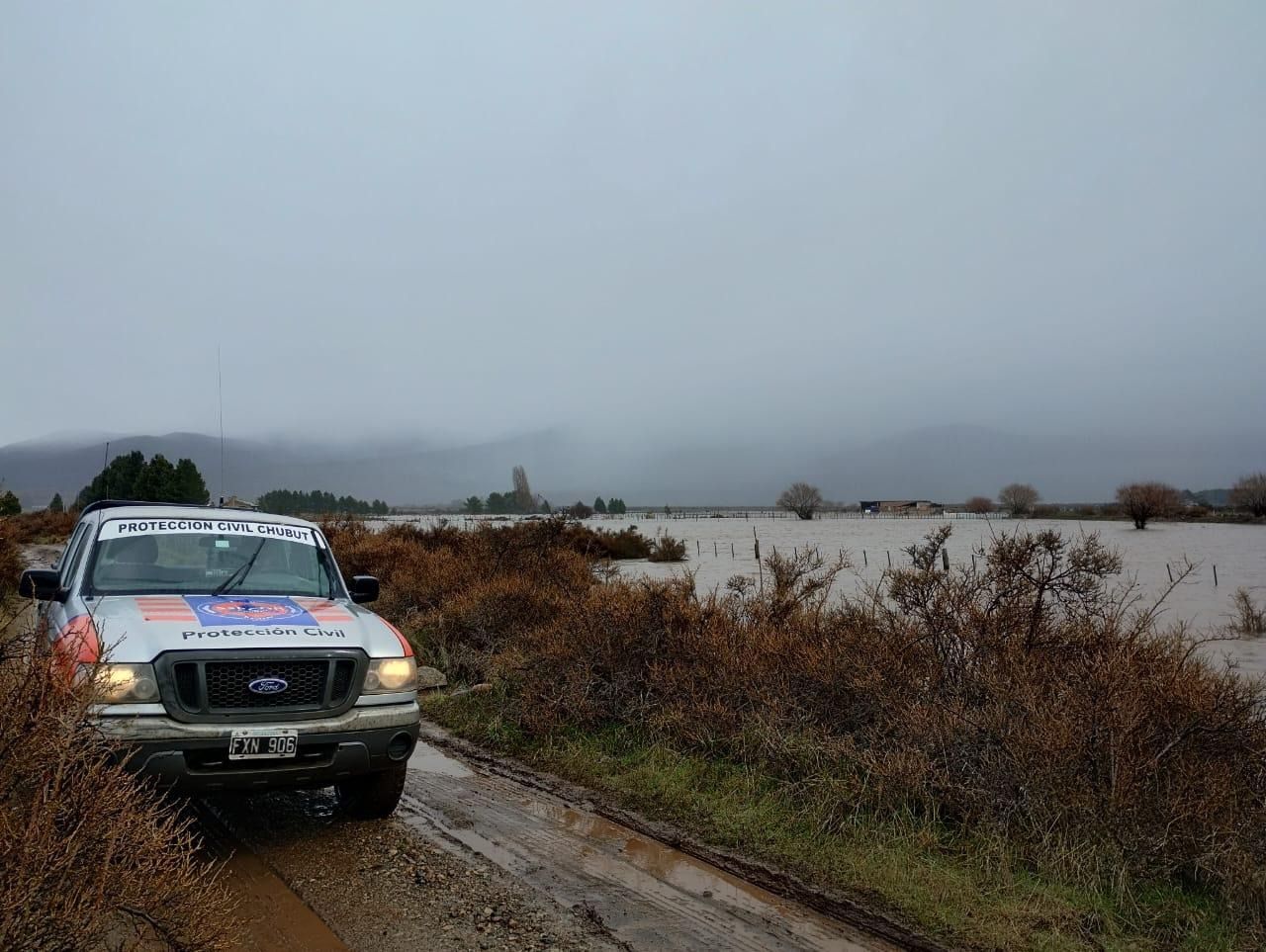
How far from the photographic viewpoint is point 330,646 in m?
4.44

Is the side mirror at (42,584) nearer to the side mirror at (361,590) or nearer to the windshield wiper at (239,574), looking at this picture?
the windshield wiper at (239,574)

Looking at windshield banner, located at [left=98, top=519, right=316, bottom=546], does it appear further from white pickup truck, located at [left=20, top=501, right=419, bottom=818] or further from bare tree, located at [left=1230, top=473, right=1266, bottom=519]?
bare tree, located at [left=1230, top=473, right=1266, bottom=519]

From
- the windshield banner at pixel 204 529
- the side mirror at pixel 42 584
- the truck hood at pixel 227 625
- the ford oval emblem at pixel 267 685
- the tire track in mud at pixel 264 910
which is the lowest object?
the tire track in mud at pixel 264 910

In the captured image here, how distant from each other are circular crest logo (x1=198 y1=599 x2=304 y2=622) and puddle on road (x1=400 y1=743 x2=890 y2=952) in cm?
154

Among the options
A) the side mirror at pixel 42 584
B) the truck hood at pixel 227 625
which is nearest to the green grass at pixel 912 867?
the truck hood at pixel 227 625

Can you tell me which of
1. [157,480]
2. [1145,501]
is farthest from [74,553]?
[1145,501]

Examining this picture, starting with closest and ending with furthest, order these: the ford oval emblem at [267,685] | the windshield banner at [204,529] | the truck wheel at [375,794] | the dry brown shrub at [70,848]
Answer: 1. the dry brown shrub at [70,848]
2. the ford oval emblem at [267,685]
3. the truck wheel at [375,794]
4. the windshield banner at [204,529]

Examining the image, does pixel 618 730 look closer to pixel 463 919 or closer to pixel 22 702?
pixel 463 919

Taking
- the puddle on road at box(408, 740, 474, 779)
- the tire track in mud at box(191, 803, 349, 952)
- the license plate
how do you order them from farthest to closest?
1. the puddle on road at box(408, 740, 474, 779)
2. the license plate
3. the tire track in mud at box(191, 803, 349, 952)

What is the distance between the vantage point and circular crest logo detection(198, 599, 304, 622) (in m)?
4.56

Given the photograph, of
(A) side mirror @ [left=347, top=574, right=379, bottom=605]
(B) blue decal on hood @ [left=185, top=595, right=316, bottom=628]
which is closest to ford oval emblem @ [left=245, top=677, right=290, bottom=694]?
(B) blue decal on hood @ [left=185, top=595, right=316, bottom=628]

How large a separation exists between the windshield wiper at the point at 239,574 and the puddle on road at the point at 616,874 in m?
1.87

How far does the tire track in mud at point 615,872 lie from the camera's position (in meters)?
3.76

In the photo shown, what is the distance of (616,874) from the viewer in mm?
4418
